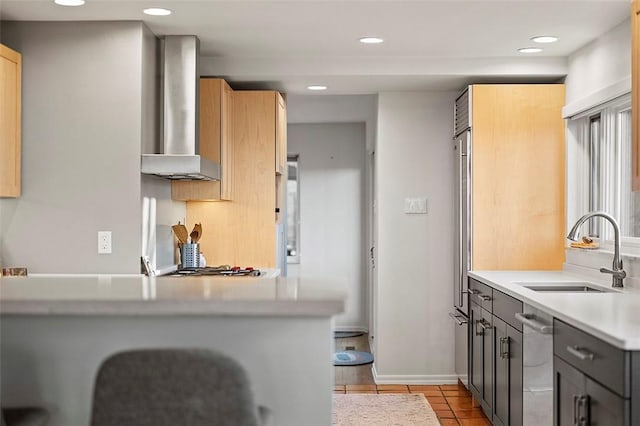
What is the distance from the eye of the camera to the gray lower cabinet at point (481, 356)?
175 inches

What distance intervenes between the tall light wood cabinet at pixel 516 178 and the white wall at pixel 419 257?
2.05ft

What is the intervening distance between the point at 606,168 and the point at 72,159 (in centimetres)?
301

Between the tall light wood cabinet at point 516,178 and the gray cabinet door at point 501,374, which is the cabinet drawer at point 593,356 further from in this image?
the tall light wood cabinet at point 516,178

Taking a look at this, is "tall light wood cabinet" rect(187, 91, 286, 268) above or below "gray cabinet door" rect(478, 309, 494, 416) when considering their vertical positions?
above

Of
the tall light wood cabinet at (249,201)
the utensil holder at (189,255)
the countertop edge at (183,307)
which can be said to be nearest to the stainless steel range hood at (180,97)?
the utensil holder at (189,255)

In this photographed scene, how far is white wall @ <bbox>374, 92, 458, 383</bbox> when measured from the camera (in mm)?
5809

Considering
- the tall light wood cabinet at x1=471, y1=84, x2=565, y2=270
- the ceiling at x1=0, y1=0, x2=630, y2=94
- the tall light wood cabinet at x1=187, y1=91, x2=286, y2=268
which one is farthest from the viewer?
the tall light wood cabinet at x1=187, y1=91, x2=286, y2=268

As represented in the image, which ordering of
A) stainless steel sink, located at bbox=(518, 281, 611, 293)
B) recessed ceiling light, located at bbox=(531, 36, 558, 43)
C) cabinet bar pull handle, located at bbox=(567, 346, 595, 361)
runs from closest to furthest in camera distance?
cabinet bar pull handle, located at bbox=(567, 346, 595, 361) < stainless steel sink, located at bbox=(518, 281, 611, 293) < recessed ceiling light, located at bbox=(531, 36, 558, 43)

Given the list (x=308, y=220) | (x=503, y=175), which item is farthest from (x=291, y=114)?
(x=503, y=175)

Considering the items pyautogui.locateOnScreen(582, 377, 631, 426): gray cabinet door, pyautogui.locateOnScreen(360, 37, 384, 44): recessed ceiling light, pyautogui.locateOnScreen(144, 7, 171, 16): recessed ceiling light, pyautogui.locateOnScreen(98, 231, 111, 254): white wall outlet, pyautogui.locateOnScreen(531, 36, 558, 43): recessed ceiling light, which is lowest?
pyautogui.locateOnScreen(582, 377, 631, 426): gray cabinet door

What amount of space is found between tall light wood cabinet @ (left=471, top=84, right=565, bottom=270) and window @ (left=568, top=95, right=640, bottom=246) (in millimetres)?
166

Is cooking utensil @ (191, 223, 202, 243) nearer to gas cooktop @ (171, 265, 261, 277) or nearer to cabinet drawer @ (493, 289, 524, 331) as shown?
gas cooktop @ (171, 265, 261, 277)

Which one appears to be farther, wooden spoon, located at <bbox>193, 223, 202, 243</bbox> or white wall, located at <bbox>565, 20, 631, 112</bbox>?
wooden spoon, located at <bbox>193, 223, 202, 243</bbox>

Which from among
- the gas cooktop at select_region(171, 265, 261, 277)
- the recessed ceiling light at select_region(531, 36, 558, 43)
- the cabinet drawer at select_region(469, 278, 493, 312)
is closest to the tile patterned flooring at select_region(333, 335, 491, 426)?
the cabinet drawer at select_region(469, 278, 493, 312)
